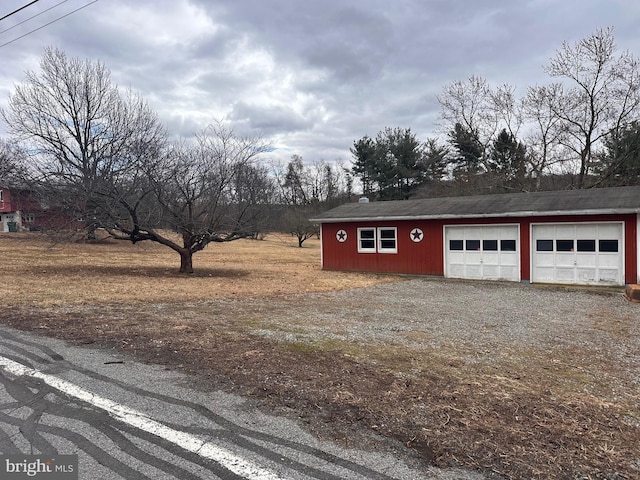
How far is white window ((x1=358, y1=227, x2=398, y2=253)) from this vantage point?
16.3m

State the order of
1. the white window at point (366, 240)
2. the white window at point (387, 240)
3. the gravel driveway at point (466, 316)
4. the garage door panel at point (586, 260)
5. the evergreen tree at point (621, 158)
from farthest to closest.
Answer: the evergreen tree at point (621, 158) < the white window at point (366, 240) < the white window at point (387, 240) < the garage door panel at point (586, 260) < the gravel driveway at point (466, 316)

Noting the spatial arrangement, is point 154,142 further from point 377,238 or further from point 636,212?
point 636,212

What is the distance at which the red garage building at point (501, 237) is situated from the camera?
12.2m

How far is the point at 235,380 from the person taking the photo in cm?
402

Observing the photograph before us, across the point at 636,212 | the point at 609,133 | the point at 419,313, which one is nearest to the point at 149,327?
the point at 419,313

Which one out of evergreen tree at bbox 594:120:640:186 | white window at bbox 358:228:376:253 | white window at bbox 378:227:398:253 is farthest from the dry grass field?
evergreen tree at bbox 594:120:640:186

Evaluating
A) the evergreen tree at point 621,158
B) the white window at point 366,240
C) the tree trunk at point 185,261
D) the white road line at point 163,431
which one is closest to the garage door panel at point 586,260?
the white window at point 366,240

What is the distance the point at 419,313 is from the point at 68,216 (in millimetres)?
12531

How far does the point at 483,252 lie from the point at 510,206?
5.96ft

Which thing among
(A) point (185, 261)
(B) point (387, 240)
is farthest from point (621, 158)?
(A) point (185, 261)

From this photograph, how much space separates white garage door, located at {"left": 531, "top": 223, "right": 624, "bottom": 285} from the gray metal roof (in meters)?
0.57

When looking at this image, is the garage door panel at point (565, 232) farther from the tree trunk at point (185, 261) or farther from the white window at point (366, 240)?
the tree trunk at point (185, 261)

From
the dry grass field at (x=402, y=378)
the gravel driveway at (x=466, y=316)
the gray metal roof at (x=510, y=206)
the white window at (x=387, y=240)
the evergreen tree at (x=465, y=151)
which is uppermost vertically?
the evergreen tree at (x=465, y=151)

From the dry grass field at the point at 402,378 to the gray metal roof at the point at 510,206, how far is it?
584cm
